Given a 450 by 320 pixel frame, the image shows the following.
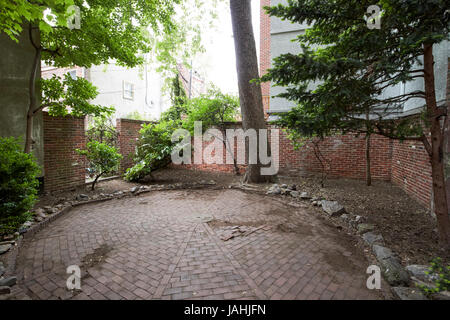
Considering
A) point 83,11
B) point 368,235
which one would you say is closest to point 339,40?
point 368,235

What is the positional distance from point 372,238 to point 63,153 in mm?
7782

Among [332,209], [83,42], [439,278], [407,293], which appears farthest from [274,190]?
[83,42]

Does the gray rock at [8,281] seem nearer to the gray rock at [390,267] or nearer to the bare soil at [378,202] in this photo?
the bare soil at [378,202]

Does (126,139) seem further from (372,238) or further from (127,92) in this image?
(127,92)

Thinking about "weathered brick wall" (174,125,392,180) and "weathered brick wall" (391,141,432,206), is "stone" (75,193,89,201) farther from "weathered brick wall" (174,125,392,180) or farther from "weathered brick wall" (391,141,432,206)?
"weathered brick wall" (391,141,432,206)

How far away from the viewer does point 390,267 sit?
268cm

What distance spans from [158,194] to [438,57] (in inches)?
283

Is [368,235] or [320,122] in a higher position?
[320,122]

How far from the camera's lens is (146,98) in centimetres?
1978

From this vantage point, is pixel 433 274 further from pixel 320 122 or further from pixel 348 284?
pixel 320 122

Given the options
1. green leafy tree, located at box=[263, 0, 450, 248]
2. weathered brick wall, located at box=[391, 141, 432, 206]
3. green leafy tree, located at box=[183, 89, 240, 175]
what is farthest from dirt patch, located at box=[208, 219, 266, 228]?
green leafy tree, located at box=[183, 89, 240, 175]

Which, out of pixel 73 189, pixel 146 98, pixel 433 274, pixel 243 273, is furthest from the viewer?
pixel 146 98

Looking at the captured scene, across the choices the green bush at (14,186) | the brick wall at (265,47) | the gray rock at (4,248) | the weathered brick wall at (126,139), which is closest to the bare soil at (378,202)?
the weathered brick wall at (126,139)

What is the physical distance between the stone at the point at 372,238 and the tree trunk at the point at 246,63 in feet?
14.9
